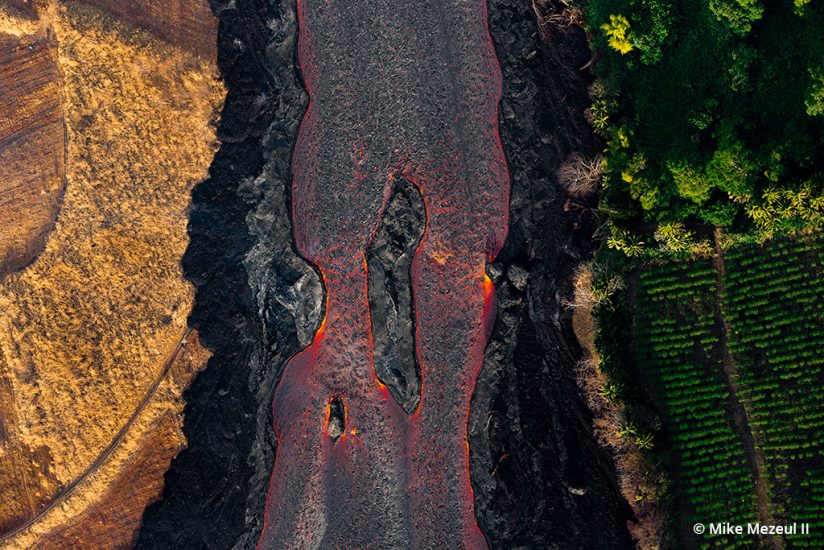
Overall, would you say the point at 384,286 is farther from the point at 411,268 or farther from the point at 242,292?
the point at 242,292

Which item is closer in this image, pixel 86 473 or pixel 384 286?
pixel 86 473

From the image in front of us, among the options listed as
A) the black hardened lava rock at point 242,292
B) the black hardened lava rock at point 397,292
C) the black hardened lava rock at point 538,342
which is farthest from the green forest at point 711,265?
the black hardened lava rock at point 242,292

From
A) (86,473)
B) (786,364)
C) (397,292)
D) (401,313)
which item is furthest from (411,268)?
(86,473)

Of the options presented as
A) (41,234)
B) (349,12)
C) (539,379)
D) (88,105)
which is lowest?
(539,379)

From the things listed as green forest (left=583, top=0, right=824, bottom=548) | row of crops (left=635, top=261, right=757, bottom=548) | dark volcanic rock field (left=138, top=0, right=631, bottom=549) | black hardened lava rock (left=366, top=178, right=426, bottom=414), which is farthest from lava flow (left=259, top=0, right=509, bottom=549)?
row of crops (left=635, top=261, right=757, bottom=548)

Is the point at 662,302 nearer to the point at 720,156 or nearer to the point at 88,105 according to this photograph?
the point at 720,156

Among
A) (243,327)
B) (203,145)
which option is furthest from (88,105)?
(243,327)
